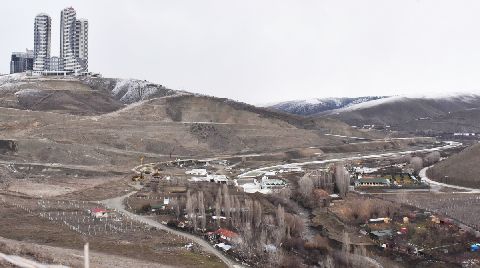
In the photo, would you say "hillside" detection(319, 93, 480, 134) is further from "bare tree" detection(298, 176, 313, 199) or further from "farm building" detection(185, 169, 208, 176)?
"bare tree" detection(298, 176, 313, 199)

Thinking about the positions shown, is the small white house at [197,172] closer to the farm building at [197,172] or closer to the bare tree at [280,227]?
the farm building at [197,172]

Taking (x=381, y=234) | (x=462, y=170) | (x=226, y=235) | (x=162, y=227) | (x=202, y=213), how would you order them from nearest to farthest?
(x=226, y=235)
(x=381, y=234)
(x=162, y=227)
(x=202, y=213)
(x=462, y=170)

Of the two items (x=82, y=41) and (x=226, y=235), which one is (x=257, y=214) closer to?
(x=226, y=235)

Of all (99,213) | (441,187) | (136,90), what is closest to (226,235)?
(99,213)

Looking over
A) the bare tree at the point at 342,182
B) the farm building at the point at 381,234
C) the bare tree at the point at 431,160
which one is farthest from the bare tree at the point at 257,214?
the bare tree at the point at 431,160

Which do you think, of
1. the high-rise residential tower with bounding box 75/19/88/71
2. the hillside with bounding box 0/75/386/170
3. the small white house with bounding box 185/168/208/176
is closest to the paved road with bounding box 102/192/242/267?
the small white house with bounding box 185/168/208/176

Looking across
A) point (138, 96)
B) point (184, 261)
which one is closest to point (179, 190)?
point (184, 261)
